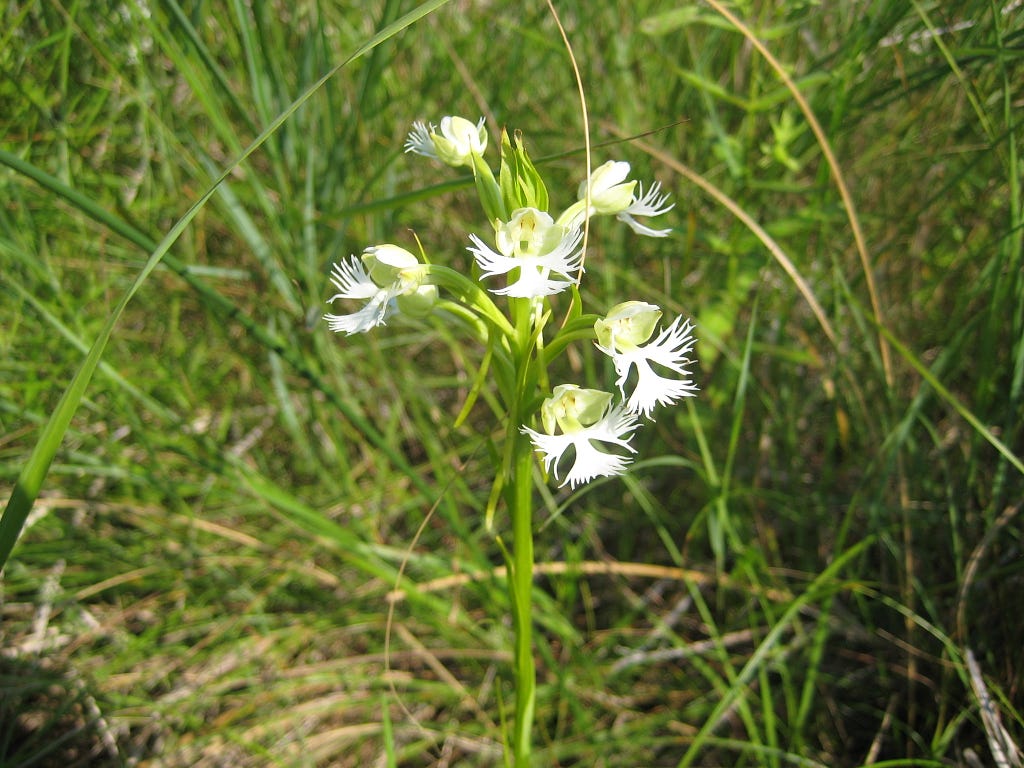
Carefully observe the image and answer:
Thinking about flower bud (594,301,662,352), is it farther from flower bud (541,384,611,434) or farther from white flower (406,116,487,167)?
white flower (406,116,487,167)

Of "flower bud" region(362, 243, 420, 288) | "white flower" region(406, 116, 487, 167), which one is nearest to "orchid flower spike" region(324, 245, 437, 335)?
"flower bud" region(362, 243, 420, 288)

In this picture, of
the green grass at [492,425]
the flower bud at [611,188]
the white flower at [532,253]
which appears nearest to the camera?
the white flower at [532,253]

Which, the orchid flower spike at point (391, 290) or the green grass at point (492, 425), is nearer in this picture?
the orchid flower spike at point (391, 290)

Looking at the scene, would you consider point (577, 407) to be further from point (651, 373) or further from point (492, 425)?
point (492, 425)

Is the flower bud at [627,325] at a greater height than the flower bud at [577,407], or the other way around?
the flower bud at [627,325]

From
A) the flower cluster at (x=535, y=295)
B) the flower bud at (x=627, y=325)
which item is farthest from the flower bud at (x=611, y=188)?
the flower bud at (x=627, y=325)

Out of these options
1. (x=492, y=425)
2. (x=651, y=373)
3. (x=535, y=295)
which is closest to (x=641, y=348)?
(x=651, y=373)

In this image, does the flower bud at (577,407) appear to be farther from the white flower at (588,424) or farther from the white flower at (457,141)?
the white flower at (457,141)

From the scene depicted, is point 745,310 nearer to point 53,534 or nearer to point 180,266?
point 180,266

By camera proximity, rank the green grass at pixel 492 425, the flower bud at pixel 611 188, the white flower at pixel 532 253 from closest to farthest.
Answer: the white flower at pixel 532 253 < the flower bud at pixel 611 188 < the green grass at pixel 492 425
